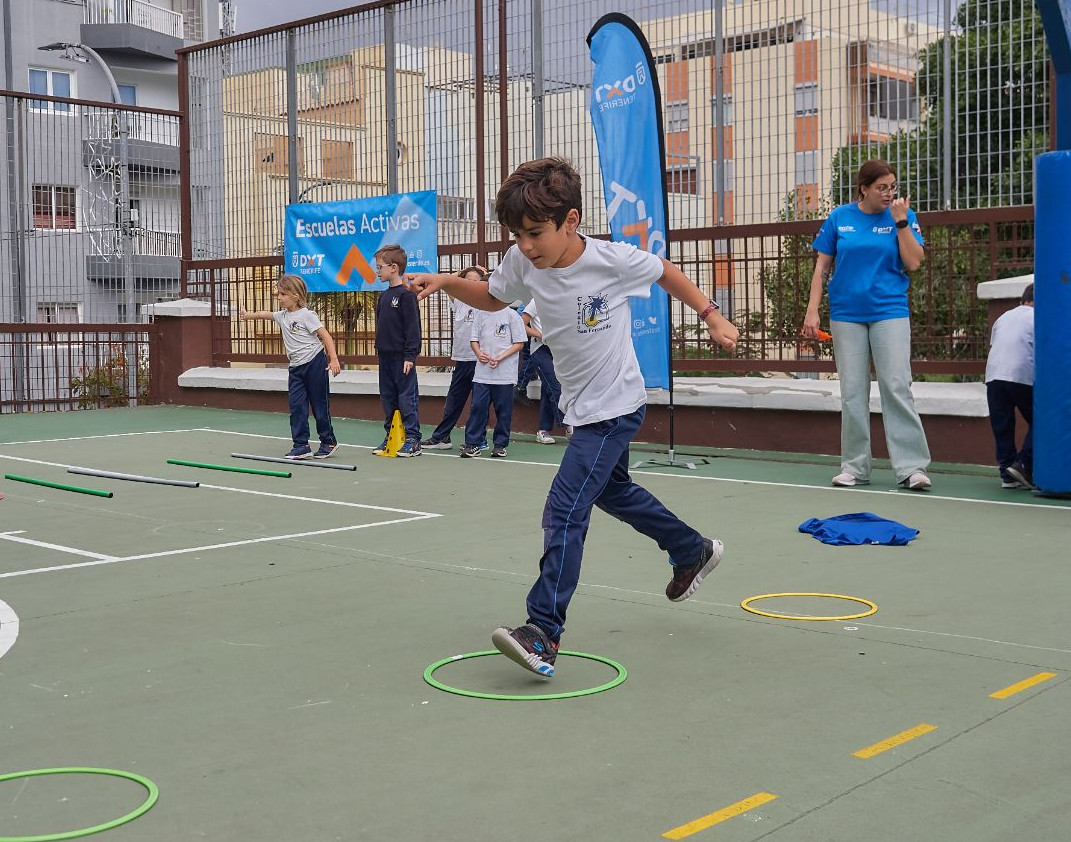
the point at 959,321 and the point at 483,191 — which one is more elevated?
the point at 483,191

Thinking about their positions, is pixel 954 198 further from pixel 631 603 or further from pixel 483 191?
pixel 631 603

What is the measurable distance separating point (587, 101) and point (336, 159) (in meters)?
4.58

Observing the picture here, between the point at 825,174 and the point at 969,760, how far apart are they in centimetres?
904

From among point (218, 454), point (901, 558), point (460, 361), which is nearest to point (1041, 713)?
point (901, 558)

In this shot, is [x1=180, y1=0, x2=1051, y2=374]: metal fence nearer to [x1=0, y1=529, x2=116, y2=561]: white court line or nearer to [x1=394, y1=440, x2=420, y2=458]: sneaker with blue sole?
[x1=394, y1=440, x2=420, y2=458]: sneaker with blue sole

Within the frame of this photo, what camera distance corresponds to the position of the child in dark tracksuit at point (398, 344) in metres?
12.4

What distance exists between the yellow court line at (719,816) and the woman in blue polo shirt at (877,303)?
21.1ft

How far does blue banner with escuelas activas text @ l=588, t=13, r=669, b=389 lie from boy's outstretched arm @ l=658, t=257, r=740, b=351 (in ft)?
19.1

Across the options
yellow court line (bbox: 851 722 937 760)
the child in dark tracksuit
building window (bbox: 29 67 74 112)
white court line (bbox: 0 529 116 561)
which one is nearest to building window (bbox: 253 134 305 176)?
the child in dark tracksuit

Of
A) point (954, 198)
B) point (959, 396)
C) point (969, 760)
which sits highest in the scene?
point (954, 198)

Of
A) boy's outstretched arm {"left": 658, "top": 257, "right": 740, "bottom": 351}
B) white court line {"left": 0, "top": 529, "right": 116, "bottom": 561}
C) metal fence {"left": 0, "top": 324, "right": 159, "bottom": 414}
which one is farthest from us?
metal fence {"left": 0, "top": 324, "right": 159, "bottom": 414}

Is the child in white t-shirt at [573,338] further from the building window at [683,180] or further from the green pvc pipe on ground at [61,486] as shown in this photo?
the building window at [683,180]

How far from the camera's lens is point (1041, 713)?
4.12 meters

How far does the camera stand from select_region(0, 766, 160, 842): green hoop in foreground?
3201mm
